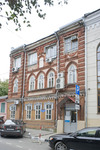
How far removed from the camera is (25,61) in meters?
23.0

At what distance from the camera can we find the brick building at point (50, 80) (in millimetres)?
16875

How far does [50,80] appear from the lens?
64.7 feet

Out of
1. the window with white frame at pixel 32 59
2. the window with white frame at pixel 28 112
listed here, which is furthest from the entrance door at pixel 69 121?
the window with white frame at pixel 32 59

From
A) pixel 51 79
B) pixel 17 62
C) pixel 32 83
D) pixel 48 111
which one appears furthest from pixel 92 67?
pixel 17 62

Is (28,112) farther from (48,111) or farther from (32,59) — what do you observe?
(32,59)

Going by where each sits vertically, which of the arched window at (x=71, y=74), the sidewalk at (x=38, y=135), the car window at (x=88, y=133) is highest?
the arched window at (x=71, y=74)

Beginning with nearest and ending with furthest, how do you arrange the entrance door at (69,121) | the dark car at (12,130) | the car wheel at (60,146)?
1. the car wheel at (60,146)
2. the dark car at (12,130)
3. the entrance door at (69,121)

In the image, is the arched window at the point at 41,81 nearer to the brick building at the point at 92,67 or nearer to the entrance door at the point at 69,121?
the entrance door at the point at 69,121

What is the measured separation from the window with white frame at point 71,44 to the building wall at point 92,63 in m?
1.51

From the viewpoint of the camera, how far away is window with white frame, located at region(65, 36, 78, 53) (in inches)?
704

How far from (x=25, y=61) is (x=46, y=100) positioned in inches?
245

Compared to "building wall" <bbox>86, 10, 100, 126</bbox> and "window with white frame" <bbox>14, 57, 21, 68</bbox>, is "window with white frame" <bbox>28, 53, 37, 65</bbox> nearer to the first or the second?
"window with white frame" <bbox>14, 57, 21, 68</bbox>

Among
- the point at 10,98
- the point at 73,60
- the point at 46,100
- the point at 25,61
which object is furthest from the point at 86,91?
the point at 10,98

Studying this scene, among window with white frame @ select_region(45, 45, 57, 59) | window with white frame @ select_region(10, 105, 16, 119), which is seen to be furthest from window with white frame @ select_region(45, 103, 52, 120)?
window with white frame @ select_region(10, 105, 16, 119)
